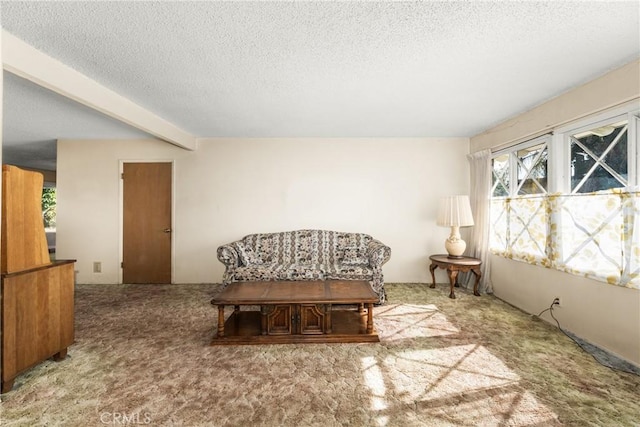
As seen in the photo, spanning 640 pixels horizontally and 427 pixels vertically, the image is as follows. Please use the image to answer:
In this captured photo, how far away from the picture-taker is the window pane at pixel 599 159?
2.31 meters

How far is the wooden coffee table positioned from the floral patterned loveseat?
713 mm

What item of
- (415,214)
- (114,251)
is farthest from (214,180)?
(415,214)

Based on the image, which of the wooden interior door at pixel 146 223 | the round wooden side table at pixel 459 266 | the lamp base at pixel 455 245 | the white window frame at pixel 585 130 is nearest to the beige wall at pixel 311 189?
the wooden interior door at pixel 146 223

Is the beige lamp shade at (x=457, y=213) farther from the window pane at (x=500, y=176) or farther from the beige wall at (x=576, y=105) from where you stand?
the beige wall at (x=576, y=105)

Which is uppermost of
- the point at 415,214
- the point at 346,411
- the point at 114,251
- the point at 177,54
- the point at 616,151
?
the point at 177,54

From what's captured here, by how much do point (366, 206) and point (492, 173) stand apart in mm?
1844

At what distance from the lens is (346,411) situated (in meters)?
1.62

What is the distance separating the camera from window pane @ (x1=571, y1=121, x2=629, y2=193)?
2.31 meters

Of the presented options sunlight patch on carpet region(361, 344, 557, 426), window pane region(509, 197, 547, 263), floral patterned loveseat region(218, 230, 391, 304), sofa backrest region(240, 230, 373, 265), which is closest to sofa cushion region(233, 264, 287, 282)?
floral patterned loveseat region(218, 230, 391, 304)

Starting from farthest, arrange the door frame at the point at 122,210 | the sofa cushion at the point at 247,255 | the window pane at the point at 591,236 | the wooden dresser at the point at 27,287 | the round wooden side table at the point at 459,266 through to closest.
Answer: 1. the door frame at the point at 122,210
2. the sofa cushion at the point at 247,255
3. the round wooden side table at the point at 459,266
4. the window pane at the point at 591,236
5. the wooden dresser at the point at 27,287

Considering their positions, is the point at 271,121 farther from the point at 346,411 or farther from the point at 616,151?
the point at 616,151

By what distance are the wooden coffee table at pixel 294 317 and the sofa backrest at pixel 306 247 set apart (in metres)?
1.27

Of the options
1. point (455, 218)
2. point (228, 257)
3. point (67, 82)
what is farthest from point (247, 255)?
point (455, 218)

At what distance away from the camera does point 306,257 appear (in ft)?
13.2
